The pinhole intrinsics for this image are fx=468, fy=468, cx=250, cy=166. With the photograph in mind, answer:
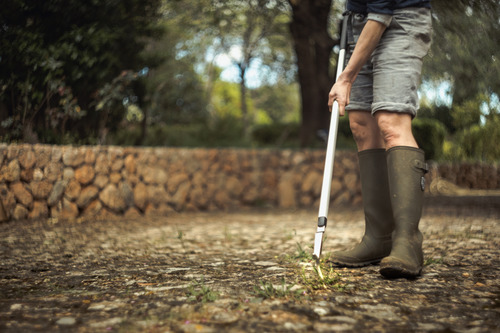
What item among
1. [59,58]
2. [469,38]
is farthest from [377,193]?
[59,58]

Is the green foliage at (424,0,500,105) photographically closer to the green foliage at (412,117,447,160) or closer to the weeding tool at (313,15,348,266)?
the weeding tool at (313,15,348,266)

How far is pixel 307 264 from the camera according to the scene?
235 cm

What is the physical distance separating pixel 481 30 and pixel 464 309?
4.02 m

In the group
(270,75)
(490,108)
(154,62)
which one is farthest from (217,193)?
(270,75)

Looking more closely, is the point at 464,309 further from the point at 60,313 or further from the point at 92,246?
the point at 92,246

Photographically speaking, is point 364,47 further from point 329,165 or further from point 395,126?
point 329,165

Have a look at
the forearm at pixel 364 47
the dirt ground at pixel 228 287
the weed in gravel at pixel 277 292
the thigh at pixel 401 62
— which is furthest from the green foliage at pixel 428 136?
the weed in gravel at pixel 277 292

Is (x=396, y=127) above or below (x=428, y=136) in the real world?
below

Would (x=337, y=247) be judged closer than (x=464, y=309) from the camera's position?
No

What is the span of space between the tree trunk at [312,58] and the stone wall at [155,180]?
3.54ft

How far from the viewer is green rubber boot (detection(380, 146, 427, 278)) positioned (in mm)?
1999

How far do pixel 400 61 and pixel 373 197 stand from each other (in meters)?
0.68

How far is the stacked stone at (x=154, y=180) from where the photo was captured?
14.4 ft

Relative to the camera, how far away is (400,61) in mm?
2166
